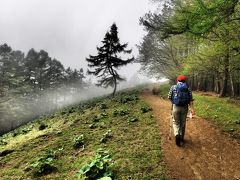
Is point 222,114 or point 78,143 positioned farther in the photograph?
point 222,114

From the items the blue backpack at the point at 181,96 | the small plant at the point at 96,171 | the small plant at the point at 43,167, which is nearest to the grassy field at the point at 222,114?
the blue backpack at the point at 181,96

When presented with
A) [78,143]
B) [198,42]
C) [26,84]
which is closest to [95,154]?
[78,143]

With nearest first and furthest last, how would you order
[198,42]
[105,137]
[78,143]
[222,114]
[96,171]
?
1. [96,171]
2. [78,143]
3. [105,137]
4. [198,42]
5. [222,114]

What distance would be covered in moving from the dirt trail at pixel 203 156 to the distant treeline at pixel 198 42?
176 inches

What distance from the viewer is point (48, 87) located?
67.2 m

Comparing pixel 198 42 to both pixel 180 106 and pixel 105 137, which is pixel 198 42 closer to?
pixel 180 106

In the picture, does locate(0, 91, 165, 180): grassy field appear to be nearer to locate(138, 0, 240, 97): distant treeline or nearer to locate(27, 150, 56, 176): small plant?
locate(27, 150, 56, 176): small plant

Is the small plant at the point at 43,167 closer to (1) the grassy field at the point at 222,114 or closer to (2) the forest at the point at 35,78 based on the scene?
(1) the grassy field at the point at 222,114

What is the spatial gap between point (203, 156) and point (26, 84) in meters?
52.3

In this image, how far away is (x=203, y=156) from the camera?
8.59 metres

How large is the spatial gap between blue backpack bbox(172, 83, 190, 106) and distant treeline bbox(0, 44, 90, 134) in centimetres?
4232

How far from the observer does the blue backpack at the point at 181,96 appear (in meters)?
9.34

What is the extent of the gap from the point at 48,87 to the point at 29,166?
196 feet

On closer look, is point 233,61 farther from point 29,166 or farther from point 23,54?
point 23,54
